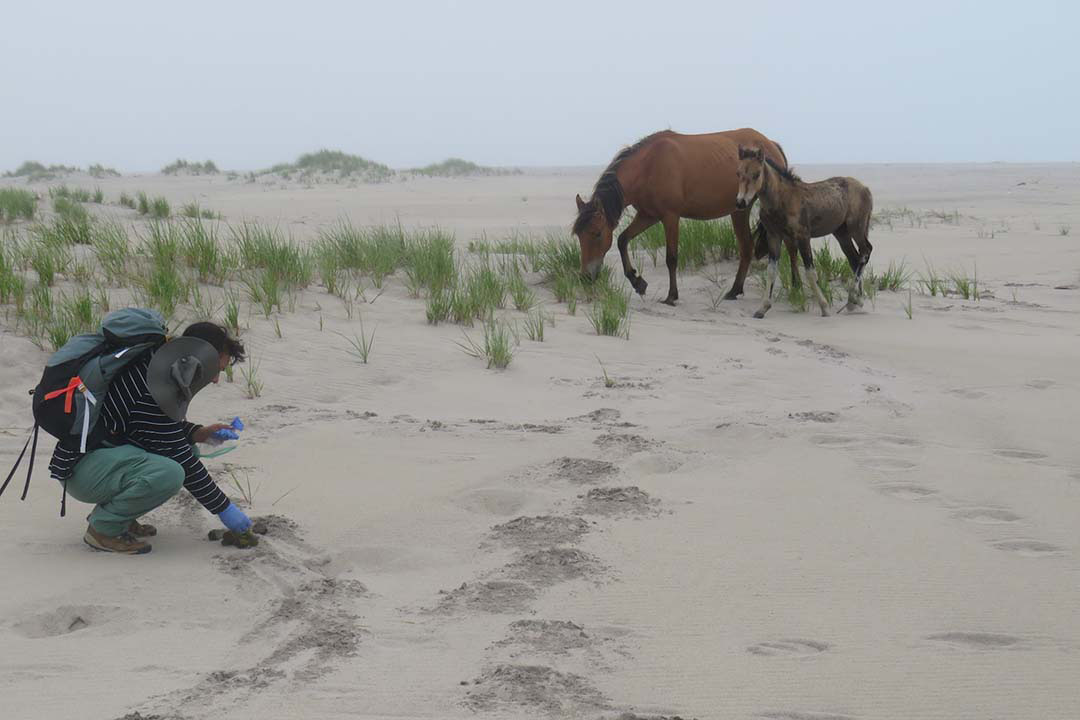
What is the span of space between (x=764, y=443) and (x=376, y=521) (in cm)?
217

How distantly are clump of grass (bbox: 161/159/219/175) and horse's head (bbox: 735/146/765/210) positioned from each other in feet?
95.5

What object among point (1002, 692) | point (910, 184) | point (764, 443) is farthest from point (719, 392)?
Result: point (910, 184)

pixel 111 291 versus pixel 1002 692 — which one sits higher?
pixel 111 291

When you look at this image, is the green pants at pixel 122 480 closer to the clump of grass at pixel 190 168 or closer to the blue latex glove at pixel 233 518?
the blue latex glove at pixel 233 518

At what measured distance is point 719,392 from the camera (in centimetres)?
651

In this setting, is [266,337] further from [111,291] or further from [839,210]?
[839,210]

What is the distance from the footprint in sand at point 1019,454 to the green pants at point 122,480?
399cm

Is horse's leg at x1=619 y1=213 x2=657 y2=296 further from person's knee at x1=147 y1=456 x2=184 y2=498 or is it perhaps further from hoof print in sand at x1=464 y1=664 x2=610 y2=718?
hoof print in sand at x1=464 y1=664 x2=610 y2=718

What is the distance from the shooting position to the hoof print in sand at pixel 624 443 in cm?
534

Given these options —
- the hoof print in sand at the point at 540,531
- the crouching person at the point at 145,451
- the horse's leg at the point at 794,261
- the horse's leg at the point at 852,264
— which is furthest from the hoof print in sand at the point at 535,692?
the horse's leg at the point at 852,264

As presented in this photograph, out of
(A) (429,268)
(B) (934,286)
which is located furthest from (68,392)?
(B) (934,286)

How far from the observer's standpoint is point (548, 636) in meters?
3.35

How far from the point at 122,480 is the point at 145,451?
0.46ft

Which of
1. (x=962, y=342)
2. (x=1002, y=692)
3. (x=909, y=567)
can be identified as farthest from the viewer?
(x=962, y=342)
